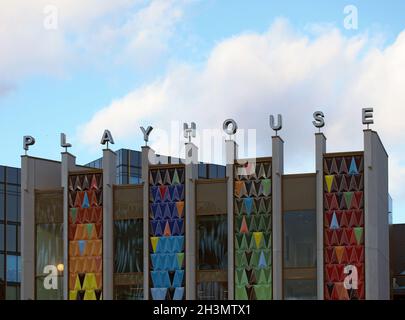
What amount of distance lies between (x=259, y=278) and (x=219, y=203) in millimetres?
6450

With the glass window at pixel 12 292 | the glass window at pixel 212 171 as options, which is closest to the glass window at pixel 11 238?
the glass window at pixel 12 292

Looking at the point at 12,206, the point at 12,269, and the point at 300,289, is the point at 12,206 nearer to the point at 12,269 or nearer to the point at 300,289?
the point at 12,269

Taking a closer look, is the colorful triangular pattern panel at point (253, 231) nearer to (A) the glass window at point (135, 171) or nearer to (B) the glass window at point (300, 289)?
(B) the glass window at point (300, 289)

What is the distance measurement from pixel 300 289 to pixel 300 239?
142 inches

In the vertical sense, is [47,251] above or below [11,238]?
below

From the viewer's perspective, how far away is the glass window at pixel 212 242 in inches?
2628

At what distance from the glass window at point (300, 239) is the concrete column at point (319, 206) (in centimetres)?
55

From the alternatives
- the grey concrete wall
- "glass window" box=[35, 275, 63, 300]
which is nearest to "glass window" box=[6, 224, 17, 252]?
the grey concrete wall

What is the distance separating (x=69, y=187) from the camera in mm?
70438

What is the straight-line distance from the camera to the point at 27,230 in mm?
71062

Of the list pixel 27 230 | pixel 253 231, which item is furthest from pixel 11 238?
pixel 253 231

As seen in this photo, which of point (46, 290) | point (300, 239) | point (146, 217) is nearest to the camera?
point (300, 239)

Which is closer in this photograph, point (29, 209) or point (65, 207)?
point (65, 207)
